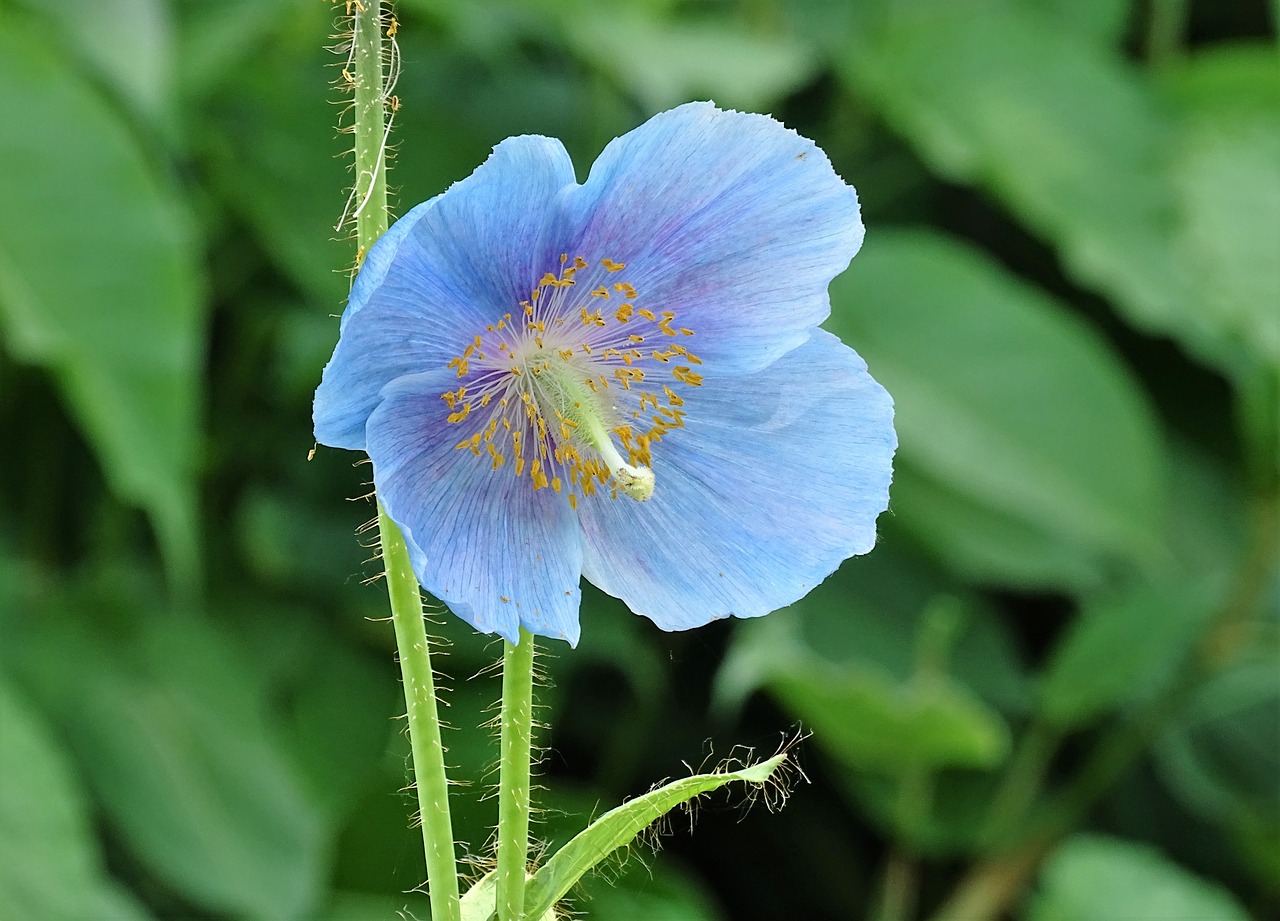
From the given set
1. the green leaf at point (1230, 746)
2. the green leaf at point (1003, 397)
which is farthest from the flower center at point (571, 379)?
the green leaf at point (1230, 746)

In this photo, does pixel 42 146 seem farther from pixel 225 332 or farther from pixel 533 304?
pixel 533 304

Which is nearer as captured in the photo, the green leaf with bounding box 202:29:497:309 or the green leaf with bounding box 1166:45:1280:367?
the green leaf with bounding box 1166:45:1280:367

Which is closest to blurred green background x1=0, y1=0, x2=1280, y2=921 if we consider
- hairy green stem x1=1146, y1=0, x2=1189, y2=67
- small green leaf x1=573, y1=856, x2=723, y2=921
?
hairy green stem x1=1146, y1=0, x2=1189, y2=67

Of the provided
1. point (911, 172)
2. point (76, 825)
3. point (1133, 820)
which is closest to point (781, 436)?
point (76, 825)

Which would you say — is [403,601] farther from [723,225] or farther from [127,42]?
[127,42]

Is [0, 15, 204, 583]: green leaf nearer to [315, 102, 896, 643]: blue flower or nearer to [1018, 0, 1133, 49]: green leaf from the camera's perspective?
[315, 102, 896, 643]: blue flower

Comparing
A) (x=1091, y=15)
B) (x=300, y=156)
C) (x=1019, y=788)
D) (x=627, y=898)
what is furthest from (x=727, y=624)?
(x=627, y=898)
